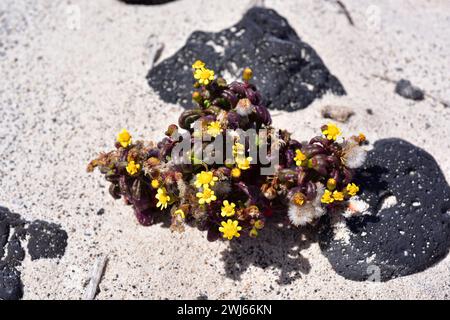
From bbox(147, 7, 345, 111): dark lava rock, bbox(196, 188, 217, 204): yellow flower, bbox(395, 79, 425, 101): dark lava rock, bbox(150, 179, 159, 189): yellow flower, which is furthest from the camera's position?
bbox(395, 79, 425, 101): dark lava rock

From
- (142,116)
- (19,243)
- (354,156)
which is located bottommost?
(19,243)

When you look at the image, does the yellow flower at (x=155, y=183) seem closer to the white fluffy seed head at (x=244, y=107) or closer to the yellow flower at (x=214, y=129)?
the yellow flower at (x=214, y=129)

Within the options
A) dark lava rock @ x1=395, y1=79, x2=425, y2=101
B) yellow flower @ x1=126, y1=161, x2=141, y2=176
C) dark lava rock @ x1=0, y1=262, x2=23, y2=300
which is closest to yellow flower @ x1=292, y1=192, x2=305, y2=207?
yellow flower @ x1=126, y1=161, x2=141, y2=176

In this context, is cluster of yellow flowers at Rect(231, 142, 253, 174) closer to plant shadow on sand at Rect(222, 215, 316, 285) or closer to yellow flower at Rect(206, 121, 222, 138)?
yellow flower at Rect(206, 121, 222, 138)

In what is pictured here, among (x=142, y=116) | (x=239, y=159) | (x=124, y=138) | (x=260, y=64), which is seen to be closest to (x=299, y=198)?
(x=239, y=159)

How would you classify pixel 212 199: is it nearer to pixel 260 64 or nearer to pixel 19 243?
pixel 19 243
